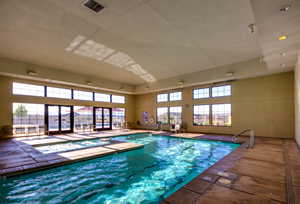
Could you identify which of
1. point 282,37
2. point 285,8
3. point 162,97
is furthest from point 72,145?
point 282,37

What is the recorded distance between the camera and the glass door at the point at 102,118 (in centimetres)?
1111

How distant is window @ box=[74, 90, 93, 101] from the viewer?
397 inches

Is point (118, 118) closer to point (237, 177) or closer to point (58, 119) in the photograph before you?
point (58, 119)

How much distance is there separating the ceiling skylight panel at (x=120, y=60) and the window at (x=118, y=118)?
5255mm

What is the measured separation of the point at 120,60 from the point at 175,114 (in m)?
5.71

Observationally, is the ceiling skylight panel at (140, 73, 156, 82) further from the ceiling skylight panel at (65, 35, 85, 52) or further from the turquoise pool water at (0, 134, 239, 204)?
the turquoise pool water at (0, 134, 239, 204)

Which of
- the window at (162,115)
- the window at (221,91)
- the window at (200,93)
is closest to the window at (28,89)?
the window at (162,115)

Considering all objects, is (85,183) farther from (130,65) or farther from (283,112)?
(283,112)

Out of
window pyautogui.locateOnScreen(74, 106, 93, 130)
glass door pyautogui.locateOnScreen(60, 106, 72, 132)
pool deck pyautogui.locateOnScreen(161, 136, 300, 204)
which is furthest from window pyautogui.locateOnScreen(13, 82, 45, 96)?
pool deck pyautogui.locateOnScreen(161, 136, 300, 204)

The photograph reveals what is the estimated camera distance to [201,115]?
953cm

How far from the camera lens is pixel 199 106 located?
31.7 ft

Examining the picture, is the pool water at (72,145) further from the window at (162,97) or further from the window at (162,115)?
the window at (162,97)

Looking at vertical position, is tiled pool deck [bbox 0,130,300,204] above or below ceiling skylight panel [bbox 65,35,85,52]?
below

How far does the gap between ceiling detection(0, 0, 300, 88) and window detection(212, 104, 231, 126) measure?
2.59 m
